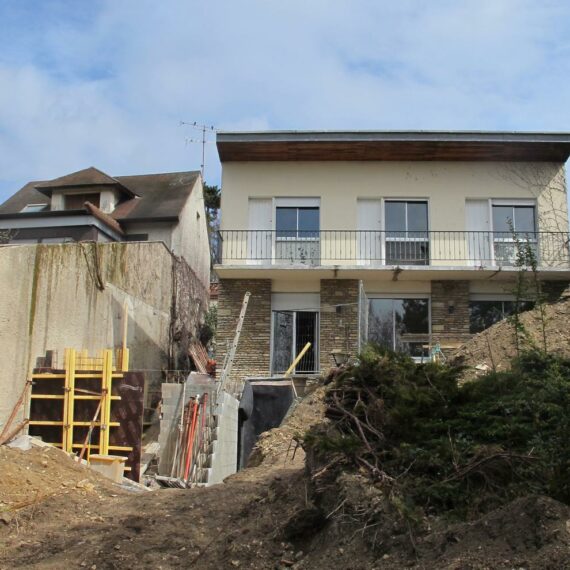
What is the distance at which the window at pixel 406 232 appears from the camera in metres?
19.3

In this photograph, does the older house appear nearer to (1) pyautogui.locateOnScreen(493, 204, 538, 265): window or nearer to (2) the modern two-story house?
(2) the modern two-story house

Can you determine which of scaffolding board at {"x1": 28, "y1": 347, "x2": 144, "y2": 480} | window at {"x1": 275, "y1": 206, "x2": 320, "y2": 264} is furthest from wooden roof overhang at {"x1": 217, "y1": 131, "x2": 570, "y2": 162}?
scaffolding board at {"x1": 28, "y1": 347, "x2": 144, "y2": 480}

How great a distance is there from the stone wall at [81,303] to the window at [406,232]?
6711 mm

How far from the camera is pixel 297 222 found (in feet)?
64.1

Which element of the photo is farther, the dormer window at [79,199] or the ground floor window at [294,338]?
the dormer window at [79,199]

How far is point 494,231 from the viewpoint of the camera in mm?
19172

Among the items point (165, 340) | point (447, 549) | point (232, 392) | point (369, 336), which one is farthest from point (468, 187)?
point (447, 549)

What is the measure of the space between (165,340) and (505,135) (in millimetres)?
11576

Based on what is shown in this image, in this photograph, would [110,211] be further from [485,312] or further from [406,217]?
[485,312]

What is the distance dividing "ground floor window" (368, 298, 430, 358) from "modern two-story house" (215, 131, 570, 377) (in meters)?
0.03

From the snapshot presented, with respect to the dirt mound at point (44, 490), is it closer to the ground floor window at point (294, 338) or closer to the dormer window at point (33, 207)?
the ground floor window at point (294, 338)

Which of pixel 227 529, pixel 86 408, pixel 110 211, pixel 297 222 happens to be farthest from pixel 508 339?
pixel 110 211

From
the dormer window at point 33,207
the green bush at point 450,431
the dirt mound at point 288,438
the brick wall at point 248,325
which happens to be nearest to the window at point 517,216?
the brick wall at point 248,325

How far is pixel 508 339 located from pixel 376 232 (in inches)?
319
